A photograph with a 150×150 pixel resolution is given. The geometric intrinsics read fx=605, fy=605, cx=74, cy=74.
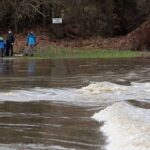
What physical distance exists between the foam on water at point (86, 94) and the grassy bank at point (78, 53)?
1796 cm

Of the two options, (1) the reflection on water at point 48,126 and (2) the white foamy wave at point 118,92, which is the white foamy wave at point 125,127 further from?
(2) the white foamy wave at point 118,92

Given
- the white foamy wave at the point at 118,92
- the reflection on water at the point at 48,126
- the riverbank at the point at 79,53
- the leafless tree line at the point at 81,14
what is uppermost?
the leafless tree line at the point at 81,14

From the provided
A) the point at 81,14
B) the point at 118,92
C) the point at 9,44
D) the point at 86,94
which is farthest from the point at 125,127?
the point at 81,14

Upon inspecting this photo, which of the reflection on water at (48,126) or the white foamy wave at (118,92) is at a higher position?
the reflection on water at (48,126)

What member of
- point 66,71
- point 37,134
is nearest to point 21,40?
point 66,71

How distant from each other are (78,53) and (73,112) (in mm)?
25928

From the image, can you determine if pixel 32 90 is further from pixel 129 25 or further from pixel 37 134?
pixel 129 25

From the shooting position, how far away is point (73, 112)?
504 inches

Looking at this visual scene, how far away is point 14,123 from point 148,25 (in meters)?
33.5

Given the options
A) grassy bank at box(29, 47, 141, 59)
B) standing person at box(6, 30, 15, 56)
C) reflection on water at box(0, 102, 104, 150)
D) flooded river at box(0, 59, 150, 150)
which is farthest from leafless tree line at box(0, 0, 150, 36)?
reflection on water at box(0, 102, 104, 150)

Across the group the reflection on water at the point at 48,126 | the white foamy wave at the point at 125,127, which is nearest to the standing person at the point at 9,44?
the reflection on water at the point at 48,126

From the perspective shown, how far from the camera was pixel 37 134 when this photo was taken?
32.9 feet

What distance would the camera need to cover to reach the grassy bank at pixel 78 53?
36156 mm

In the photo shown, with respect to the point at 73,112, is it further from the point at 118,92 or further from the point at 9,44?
the point at 9,44
